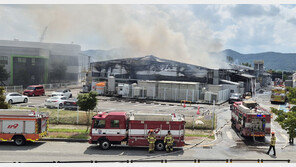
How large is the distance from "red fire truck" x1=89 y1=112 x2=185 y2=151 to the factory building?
170 feet

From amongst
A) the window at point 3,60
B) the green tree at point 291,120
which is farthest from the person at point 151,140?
the window at point 3,60

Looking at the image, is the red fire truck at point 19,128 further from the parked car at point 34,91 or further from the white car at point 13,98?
the parked car at point 34,91

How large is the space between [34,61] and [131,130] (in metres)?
54.1

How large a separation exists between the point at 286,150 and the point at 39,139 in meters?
15.3

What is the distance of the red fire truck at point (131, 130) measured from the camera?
16.0 m

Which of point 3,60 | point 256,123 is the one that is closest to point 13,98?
point 256,123

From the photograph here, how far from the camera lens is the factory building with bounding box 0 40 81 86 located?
6125 centimetres

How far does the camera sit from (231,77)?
5769 cm

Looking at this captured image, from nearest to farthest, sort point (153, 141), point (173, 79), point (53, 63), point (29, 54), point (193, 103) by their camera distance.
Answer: point (153, 141), point (193, 103), point (173, 79), point (29, 54), point (53, 63)

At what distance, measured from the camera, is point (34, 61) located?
208ft

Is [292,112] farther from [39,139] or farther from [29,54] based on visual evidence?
[29,54]

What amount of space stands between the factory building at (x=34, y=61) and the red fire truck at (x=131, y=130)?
51725 mm

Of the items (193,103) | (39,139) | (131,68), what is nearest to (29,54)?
(131,68)

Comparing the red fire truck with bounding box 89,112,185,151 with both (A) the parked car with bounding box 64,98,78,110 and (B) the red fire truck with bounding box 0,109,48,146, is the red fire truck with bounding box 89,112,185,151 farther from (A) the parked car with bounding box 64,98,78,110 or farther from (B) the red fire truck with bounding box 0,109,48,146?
(A) the parked car with bounding box 64,98,78,110
